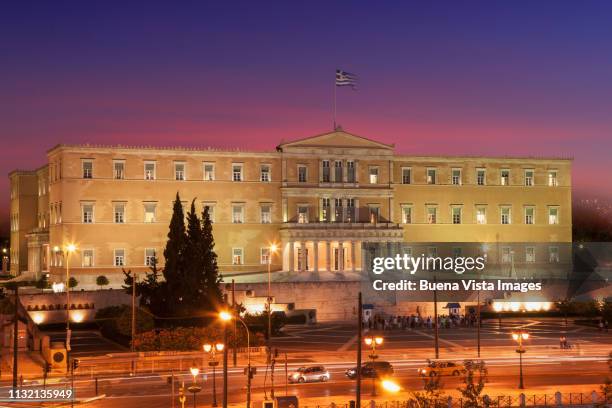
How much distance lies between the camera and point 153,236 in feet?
287

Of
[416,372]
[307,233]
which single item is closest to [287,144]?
[307,233]

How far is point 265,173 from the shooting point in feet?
299

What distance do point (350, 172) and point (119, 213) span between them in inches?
833

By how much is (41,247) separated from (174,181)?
14.5 m

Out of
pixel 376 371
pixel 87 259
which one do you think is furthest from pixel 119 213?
pixel 376 371

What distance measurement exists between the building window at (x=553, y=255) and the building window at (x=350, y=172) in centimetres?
2074

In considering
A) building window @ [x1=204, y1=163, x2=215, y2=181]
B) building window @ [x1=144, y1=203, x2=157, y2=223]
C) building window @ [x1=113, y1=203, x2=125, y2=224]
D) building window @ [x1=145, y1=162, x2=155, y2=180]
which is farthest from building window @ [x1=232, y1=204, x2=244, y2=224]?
building window @ [x1=113, y1=203, x2=125, y2=224]

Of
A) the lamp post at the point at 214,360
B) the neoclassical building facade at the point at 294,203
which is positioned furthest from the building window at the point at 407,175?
the lamp post at the point at 214,360

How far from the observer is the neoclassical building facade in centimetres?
8638

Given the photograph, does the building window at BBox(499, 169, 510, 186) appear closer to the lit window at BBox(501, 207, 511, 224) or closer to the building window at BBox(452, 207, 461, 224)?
the lit window at BBox(501, 207, 511, 224)

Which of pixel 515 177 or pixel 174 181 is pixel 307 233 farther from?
pixel 515 177

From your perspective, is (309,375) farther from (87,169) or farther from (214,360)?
(87,169)

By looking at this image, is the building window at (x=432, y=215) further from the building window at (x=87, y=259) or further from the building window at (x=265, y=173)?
the building window at (x=87, y=259)

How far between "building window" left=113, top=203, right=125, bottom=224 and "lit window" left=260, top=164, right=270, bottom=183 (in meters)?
12.8
